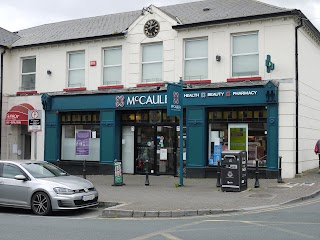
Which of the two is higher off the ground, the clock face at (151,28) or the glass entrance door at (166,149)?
the clock face at (151,28)

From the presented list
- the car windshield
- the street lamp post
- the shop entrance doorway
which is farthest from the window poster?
the car windshield

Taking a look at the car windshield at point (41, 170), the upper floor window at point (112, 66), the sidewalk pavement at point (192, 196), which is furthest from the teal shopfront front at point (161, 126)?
the car windshield at point (41, 170)

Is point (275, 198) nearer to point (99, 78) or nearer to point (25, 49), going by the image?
point (99, 78)

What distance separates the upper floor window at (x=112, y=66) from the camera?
72.1 ft

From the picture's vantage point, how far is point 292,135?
17734 mm

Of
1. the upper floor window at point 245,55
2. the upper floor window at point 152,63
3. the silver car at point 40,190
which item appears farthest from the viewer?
the upper floor window at point 152,63

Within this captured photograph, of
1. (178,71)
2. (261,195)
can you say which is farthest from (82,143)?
(261,195)

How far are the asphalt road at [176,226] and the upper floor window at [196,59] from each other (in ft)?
30.3

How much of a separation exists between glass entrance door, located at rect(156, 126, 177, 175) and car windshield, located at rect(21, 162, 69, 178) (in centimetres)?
784

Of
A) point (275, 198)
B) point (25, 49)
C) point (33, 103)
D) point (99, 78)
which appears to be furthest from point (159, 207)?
point (25, 49)

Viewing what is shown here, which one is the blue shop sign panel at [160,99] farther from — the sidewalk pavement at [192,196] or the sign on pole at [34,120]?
the sign on pole at [34,120]

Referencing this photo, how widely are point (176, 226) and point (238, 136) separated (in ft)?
32.3

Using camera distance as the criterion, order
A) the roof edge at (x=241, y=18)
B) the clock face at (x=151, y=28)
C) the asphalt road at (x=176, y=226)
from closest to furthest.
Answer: the asphalt road at (x=176, y=226) < the roof edge at (x=241, y=18) < the clock face at (x=151, y=28)

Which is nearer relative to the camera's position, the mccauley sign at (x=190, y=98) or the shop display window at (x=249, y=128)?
the mccauley sign at (x=190, y=98)
